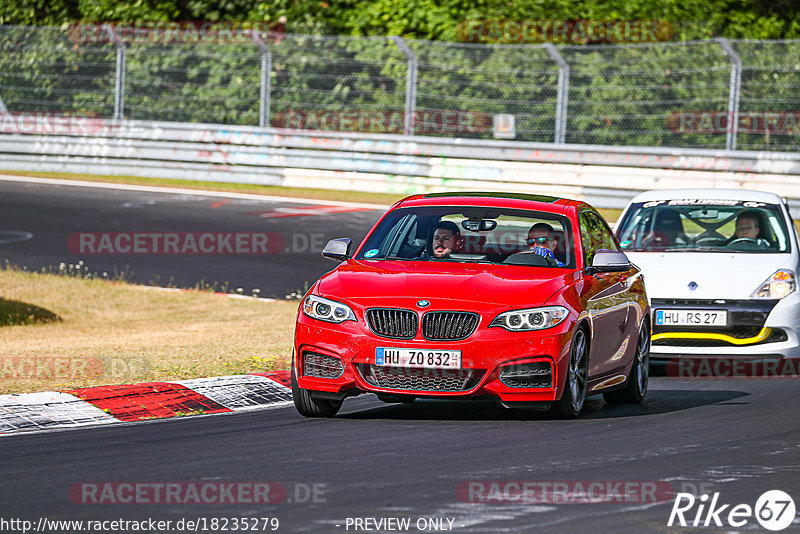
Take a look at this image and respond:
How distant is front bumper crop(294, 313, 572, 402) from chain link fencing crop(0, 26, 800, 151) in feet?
51.9

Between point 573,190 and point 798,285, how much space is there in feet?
40.4

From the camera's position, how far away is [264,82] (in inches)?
1049

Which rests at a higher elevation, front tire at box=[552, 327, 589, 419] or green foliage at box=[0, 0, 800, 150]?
green foliage at box=[0, 0, 800, 150]

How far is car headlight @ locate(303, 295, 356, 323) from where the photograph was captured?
27.8 feet

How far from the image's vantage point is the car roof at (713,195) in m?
12.8

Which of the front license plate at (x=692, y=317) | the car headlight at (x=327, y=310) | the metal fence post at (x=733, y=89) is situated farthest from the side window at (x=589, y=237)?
the metal fence post at (x=733, y=89)

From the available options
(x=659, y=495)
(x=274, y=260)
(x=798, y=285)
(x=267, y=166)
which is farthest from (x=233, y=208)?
(x=659, y=495)

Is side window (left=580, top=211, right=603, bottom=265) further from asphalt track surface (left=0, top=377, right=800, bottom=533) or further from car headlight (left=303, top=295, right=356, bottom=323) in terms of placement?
car headlight (left=303, top=295, right=356, bottom=323)

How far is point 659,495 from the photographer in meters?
6.45

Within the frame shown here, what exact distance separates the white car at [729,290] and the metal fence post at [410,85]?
13.4 metres

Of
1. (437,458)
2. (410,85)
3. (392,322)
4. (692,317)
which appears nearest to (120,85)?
(410,85)

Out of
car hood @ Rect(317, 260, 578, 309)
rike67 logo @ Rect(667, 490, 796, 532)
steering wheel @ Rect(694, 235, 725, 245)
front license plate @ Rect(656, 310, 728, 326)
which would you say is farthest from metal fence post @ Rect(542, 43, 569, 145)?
rike67 logo @ Rect(667, 490, 796, 532)

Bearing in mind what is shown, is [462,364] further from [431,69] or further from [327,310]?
[431,69]

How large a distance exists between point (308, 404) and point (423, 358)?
96cm
